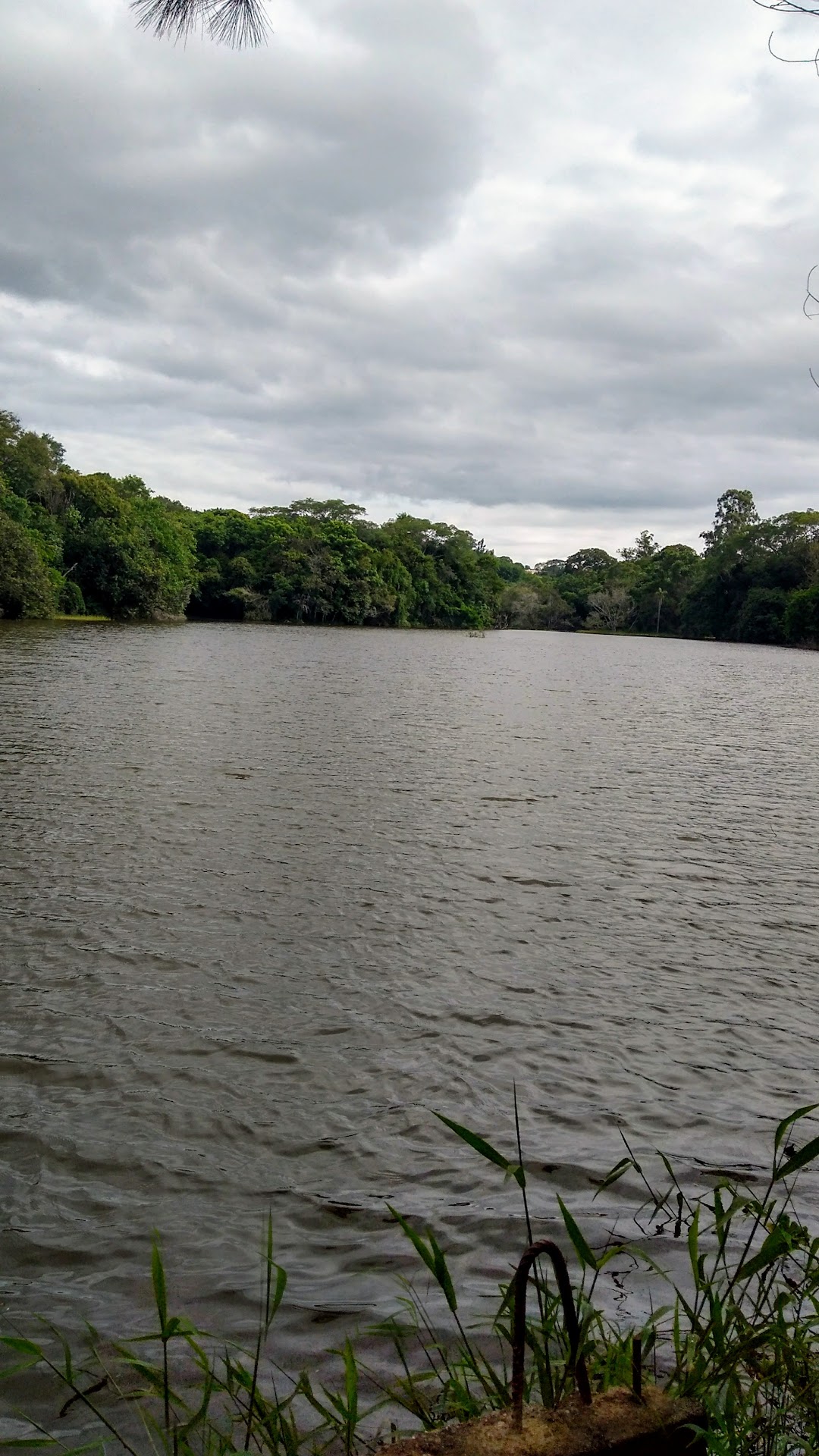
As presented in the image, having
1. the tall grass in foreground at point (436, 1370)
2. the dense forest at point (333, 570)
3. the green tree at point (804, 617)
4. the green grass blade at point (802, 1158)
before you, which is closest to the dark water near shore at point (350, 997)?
the tall grass in foreground at point (436, 1370)

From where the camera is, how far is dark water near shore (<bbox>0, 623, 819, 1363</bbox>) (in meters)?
4.00

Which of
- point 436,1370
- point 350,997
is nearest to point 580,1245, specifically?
point 436,1370

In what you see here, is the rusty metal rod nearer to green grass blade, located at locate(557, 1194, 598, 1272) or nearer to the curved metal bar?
the curved metal bar

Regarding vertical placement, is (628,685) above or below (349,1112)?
above

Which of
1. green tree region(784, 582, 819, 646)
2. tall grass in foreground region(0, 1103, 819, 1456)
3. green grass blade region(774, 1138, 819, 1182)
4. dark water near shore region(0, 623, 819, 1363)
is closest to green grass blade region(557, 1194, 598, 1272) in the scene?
tall grass in foreground region(0, 1103, 819, 1456)

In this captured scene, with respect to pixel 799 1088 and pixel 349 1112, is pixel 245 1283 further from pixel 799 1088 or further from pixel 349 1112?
pixel 799 1088

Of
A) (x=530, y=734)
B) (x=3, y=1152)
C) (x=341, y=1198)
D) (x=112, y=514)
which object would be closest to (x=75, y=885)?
(x=3, y=1152)

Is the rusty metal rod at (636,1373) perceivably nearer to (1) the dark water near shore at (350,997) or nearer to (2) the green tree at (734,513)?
(1) the dark water near shore at (350,997)

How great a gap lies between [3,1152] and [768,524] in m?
109

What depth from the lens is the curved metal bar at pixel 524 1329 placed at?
69.2 inches

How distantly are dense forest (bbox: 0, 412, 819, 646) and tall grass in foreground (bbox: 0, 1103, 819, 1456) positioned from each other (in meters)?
47.5

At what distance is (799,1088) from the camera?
17.4 ft

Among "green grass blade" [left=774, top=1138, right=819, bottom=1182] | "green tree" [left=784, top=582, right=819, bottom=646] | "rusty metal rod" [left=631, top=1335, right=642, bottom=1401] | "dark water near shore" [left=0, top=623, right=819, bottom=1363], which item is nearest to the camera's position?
"rusty metal rod" [left=631, top=1335, right=642, bottom=1401]

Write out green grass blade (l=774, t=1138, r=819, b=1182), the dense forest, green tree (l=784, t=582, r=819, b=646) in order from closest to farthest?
green grass blade (l=774, t=1138, r=819, b=1182), the dense forest, green tree (l=784, t=582, r=819, b=646)
